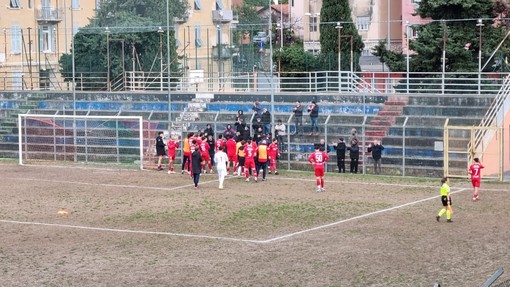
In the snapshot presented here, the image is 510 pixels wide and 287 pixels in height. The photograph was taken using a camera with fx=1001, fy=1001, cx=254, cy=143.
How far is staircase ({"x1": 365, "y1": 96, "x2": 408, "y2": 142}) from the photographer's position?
1537 inches

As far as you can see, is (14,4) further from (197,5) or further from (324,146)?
(324,146)

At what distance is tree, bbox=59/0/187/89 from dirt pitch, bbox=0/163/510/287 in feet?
52.1

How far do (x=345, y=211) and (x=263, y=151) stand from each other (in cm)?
729

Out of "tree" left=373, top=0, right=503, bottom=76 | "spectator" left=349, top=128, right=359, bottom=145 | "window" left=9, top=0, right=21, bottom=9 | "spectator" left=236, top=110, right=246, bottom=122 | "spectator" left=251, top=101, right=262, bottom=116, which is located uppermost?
"window" left=9, top=0, right=21, bottom=9

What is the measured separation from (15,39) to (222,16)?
1280 centimetres

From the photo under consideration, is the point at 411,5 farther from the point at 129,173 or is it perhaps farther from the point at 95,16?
the point at 129,173

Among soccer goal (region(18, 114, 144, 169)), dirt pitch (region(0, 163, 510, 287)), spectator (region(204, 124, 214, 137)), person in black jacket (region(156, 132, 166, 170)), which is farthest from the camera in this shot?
soccer goal (region(18, 114, 144, 169))

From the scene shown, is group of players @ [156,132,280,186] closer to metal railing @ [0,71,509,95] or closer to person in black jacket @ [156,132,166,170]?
person in black jacket @ [156,132,166,170]

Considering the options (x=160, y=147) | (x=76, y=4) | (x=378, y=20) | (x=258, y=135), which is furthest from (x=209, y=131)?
(x=378, y=20)

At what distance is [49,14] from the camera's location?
5838 cm

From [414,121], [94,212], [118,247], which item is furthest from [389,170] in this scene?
[118,247]

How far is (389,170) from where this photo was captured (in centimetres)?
3806

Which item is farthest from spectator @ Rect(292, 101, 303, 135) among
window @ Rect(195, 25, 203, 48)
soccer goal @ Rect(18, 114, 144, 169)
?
window @ Rect(195, 25, 203, 48)

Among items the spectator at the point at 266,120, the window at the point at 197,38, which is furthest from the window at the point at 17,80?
the spectator at the point at 266,120
